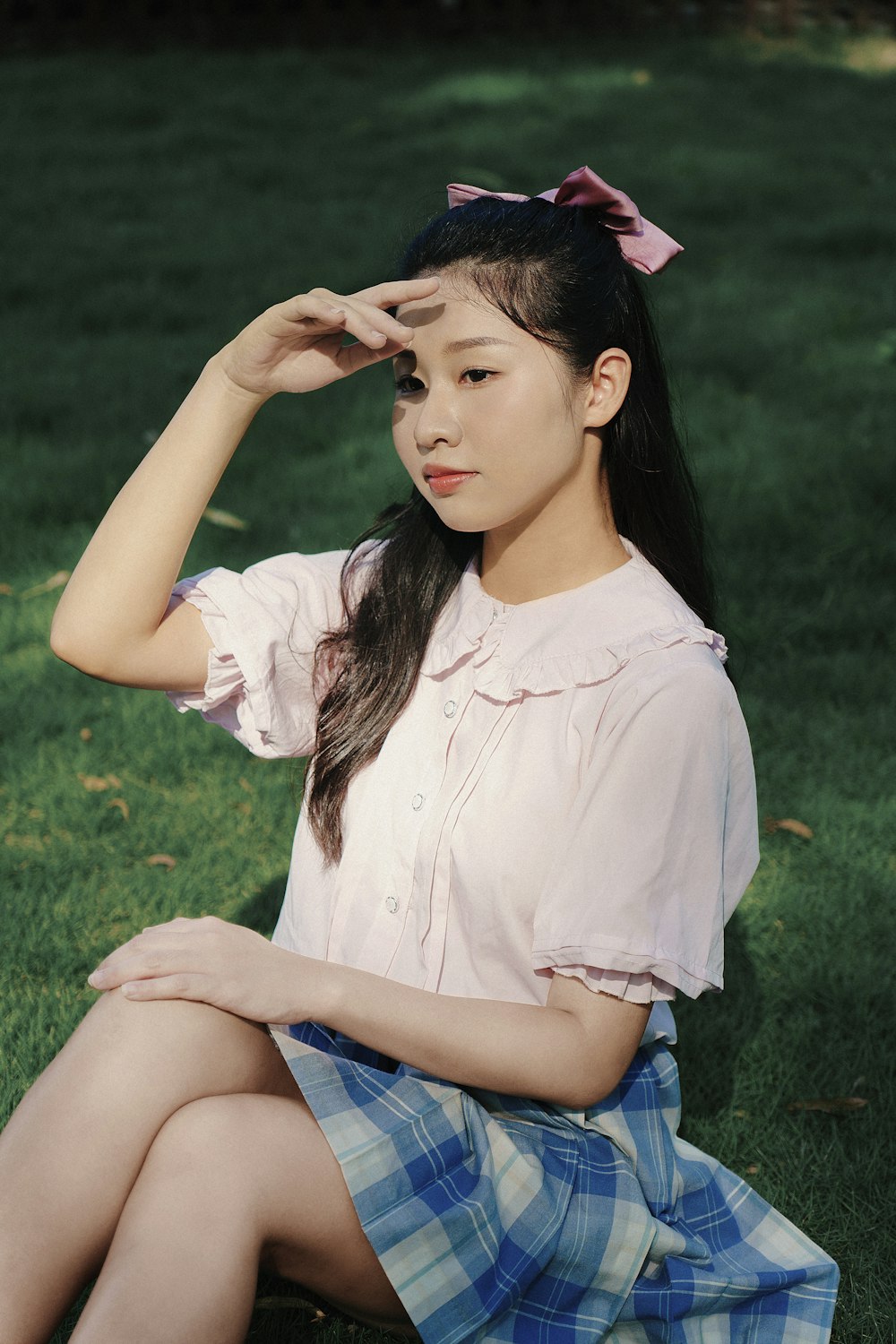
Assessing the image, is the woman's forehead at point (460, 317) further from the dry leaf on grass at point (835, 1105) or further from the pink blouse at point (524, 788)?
the dry leaf on grass at point (835, 1105)

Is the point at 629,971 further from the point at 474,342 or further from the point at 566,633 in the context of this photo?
the point at 474,342

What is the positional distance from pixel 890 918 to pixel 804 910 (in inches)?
7.4

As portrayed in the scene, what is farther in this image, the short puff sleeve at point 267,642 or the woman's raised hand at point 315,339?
the short puff sleeve at point 267,642

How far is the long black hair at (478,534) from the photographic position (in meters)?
2.14

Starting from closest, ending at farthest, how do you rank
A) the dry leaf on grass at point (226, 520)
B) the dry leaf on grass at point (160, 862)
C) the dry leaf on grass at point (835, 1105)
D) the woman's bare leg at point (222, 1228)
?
1. the woman's bare leg at point (222, 1228)
2. the dry leaf on grass at point (835, 1105)
3. the dry leaf on grass at point (160, 862)
4. the dry leaf on grass at point (226, 520)

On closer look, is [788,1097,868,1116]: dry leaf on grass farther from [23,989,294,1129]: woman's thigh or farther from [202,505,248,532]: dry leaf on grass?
[202,505,248,532]: dry leaf on grass

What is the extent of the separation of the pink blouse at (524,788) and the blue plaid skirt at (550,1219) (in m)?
0.19

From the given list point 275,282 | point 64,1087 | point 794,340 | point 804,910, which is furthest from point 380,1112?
point 275,282

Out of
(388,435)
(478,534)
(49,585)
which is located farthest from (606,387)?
A: (388,435)

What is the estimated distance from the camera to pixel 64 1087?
6.42 feet

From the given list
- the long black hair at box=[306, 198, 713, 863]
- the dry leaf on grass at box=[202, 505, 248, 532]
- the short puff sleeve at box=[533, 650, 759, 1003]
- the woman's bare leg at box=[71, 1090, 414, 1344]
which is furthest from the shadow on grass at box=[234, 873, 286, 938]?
the dry leaf on grass at box=[202, 505, 248, 532]

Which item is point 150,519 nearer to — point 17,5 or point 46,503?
point 46,503

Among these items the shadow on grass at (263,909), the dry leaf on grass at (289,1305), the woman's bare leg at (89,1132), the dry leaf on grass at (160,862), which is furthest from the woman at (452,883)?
the dry leaf on grass at (160,862)

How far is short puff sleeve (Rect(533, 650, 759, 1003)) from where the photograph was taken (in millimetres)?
1933
